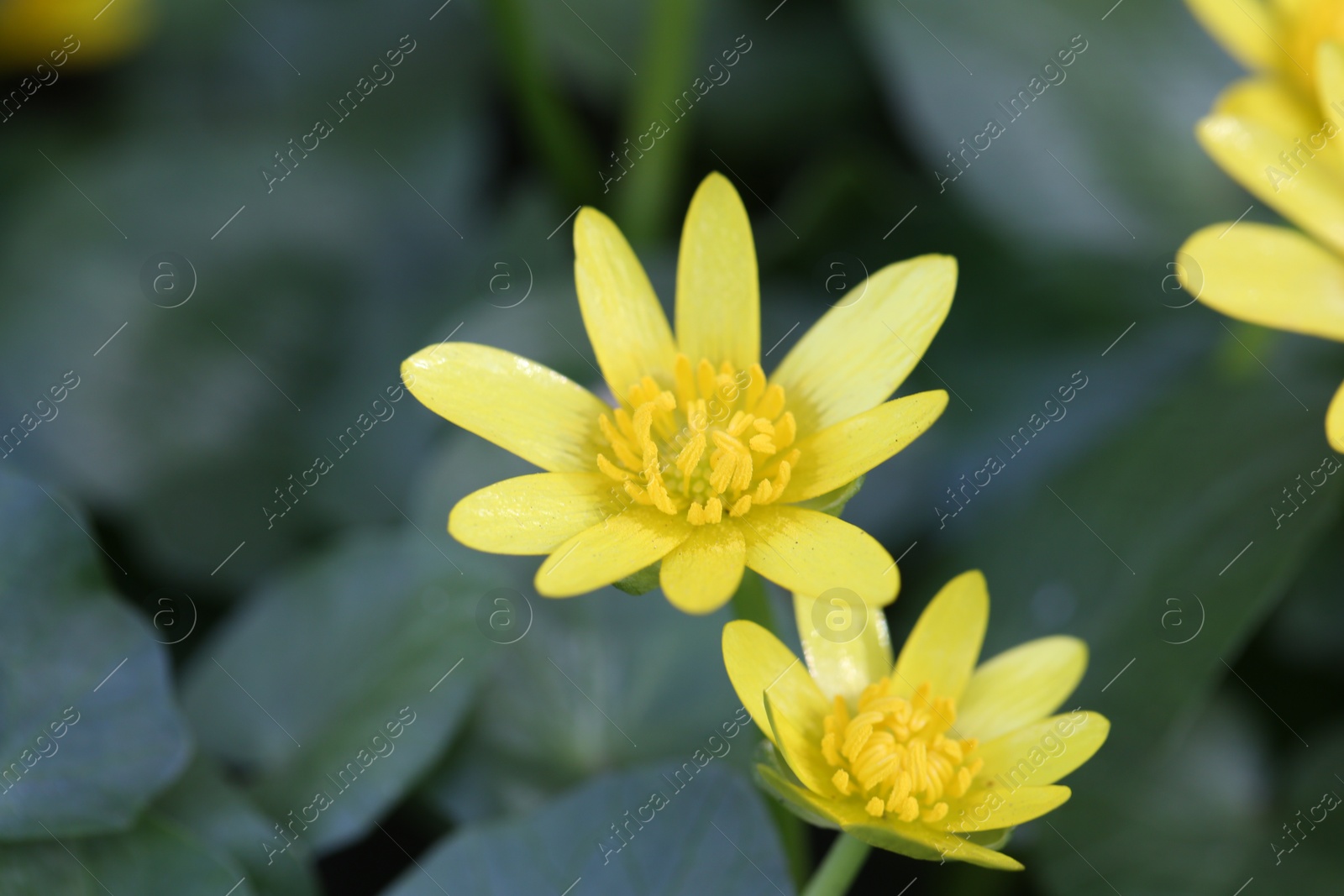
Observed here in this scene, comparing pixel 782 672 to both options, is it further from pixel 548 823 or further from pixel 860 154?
pixel 860 154

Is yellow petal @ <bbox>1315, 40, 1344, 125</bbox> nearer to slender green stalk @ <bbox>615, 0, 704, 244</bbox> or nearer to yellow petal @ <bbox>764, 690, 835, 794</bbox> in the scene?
yellow petal @ <bbox>764, 690, 835, 794</bbox>

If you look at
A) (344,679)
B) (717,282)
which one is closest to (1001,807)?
(717,282)

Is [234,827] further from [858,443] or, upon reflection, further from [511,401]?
[858,443]

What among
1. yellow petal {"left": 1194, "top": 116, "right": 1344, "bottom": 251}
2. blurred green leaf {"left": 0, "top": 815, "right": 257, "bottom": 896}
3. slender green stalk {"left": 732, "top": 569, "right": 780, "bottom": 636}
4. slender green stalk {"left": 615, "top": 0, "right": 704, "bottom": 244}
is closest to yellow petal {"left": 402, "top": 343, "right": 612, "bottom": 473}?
slender green stalk {"left": 732, "top": 569, "right": 780, "bottom": 636}

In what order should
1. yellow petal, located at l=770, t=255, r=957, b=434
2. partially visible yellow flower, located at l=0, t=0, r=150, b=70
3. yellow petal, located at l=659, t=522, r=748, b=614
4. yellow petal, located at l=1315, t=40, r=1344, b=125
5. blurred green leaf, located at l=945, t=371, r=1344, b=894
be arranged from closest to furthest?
yellow petal, located at l=659, t=522, r=748, b=614
yellow petal, located at l=770, t=255, r=957, b=434
yellow petal, located at l=1315, t=40, r=1344, b=125
blurred green leaf, located at l=945, t=371, r=1344, b=894
partially visible yellow flower, located at l=0, t=0, r=150, b=70

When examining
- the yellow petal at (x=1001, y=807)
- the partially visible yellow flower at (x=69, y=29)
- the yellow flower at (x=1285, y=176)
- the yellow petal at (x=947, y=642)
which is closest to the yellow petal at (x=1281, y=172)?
the yellow flower at (x=1285, y=176)

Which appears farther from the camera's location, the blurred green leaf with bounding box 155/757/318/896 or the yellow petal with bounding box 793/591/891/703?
the blurred green leaf with bounding box 155/757/318/896

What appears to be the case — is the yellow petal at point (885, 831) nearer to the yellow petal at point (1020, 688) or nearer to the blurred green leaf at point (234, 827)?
the yellow petal at point (1020, 688)
